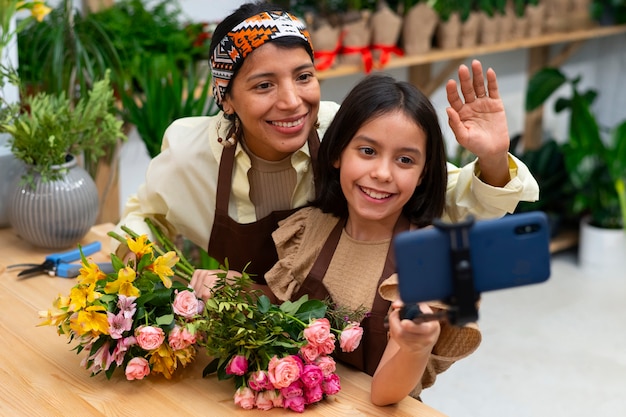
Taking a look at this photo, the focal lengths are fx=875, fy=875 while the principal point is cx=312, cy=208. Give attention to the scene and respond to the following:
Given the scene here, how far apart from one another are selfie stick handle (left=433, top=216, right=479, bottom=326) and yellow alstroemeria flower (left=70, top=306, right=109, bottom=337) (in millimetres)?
697

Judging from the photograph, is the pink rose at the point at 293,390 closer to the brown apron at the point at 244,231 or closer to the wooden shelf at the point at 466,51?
the brown apron at the point at 244,231

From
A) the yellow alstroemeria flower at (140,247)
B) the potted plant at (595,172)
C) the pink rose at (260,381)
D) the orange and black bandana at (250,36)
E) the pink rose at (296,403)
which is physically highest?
the orange and black bandana at (250,36)

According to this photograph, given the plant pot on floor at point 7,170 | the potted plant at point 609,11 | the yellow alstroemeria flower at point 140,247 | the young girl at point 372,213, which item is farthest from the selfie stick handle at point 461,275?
the potted plant at point 609,11

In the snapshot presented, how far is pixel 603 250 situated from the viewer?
15.1ft

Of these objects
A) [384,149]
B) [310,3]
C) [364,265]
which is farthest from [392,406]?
[310,3]

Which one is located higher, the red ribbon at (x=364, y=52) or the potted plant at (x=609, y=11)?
the red ribbon at (x=364, y=52)

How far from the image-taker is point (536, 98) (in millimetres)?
4707

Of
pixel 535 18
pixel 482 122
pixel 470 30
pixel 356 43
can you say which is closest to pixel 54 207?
pixel 482 122

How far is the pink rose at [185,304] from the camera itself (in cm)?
166

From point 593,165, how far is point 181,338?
3510 mm

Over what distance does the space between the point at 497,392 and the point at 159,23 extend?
1.95 m

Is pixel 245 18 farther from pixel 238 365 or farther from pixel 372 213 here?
pixel 238 365

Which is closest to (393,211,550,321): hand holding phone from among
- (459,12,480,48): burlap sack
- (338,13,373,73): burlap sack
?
(338,13,373,73): burlap sack

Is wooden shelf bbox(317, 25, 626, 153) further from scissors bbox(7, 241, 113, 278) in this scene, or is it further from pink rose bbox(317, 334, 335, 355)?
pink rose bbox(317, 334, 335, 355)
